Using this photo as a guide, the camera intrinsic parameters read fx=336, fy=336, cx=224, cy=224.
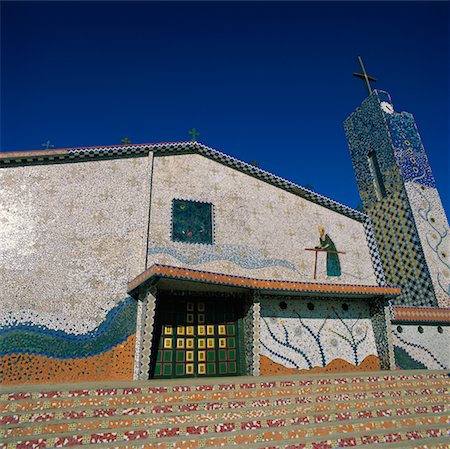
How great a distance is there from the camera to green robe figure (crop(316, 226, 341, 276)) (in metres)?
11.6

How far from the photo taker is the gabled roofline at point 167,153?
974 centimetres

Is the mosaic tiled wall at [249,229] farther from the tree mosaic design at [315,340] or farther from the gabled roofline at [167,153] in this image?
the tree mosaic design at [315,340]

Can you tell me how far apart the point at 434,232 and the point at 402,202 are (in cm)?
164

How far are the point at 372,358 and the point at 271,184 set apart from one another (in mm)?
6679

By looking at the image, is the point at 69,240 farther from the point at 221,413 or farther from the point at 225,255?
the point at 221,413

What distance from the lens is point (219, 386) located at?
6.53 m

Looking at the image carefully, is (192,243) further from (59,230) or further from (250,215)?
(59,230)

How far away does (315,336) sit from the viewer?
33.6 feet

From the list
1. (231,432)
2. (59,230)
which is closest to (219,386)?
(231,432)

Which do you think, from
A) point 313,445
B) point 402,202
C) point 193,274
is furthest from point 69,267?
point 402,202

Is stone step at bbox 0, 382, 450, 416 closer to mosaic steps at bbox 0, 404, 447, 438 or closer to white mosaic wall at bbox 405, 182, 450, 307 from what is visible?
mosaic steps at bbox 0, 404, 447, 438

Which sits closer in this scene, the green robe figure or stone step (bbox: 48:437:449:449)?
stone step (bbox: 48:437:449:449)

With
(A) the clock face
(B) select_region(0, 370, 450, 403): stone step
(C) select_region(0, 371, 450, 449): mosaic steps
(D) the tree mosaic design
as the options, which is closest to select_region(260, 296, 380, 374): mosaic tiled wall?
(D) the tree mosaic design

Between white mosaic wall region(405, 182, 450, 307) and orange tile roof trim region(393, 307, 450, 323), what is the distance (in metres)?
0.44
